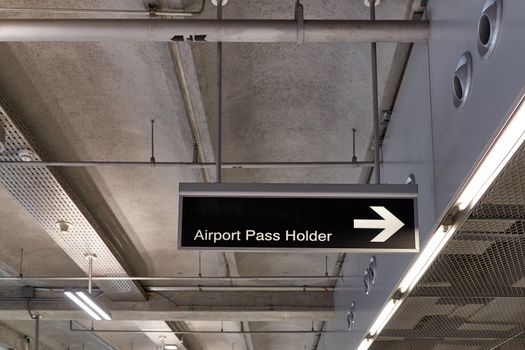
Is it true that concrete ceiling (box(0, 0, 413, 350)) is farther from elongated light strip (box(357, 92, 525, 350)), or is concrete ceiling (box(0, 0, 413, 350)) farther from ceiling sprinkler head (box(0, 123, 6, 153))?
elongated light strip (box(357, 92, 525, 350))

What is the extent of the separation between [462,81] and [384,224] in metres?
0.80

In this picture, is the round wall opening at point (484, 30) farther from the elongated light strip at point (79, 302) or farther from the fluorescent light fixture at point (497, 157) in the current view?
the elongated light strip at point (79, 302)

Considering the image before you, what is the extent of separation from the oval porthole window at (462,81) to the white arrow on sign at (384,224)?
63 cm

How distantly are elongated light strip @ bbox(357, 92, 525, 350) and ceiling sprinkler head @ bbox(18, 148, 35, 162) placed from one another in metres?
3.15

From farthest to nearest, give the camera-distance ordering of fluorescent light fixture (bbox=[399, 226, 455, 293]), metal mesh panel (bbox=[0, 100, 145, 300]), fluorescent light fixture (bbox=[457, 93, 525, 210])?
metal mesh panel (bbox=[0, 100, 145, 300]) < fluorescent light fixture (bbox=[399, 226, 455, 293]) < fluorescent light fixture (bbox=[457, 93, 525, 210])

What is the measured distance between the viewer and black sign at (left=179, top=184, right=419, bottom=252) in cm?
405

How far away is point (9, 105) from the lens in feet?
20.9

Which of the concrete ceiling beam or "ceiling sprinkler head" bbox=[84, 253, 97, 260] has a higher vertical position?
"ceiling sprinkler head" bbox=[84, 253, 97, 260]

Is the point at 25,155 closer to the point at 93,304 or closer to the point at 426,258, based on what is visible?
the point at 426,258

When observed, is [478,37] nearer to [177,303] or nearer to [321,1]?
[321,1]

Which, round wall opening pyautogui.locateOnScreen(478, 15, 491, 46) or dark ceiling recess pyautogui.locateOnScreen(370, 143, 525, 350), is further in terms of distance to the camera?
dark ceiling recess pyautogui.locateOnScreen(370, 143, 525, 350)

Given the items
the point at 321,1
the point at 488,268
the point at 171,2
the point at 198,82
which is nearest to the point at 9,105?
the point at 198,82

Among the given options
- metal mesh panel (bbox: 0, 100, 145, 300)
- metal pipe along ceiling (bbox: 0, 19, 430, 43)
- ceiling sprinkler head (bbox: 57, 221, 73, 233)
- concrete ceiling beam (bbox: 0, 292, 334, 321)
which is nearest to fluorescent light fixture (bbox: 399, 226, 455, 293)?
metal pipe along ceiling (bbox: 0, 19, 430, 43)

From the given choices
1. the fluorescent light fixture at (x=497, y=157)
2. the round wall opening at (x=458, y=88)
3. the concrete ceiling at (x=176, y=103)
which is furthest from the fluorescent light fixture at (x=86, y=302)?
the round wall opening at (x=458, y=88)
